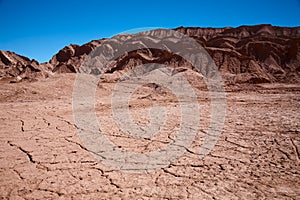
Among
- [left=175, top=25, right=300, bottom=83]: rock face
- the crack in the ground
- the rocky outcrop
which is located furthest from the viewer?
the rocky outcrop

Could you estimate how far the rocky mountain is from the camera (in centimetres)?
2317

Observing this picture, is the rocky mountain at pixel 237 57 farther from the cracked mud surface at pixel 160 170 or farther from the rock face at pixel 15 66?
the cracked mud surface at pixel 160 170

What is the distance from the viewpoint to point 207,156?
2.40 m

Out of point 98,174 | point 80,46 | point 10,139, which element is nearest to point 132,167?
point 98,174

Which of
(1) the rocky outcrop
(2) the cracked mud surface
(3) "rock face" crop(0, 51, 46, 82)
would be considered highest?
(1) the rocky outcrop

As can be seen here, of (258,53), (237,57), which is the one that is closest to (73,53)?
(237,57)

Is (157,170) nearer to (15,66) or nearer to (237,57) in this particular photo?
(237,57)

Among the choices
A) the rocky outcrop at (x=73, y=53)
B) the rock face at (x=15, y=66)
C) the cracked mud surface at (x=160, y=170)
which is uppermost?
the rocky outcrop at (x=73, y=53)

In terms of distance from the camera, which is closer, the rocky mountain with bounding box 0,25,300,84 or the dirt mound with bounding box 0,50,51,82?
the rocky mountain with bounding box 0,25,300,84

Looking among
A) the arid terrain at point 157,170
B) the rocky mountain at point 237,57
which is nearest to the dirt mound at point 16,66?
the rocky mountain at point 237,57

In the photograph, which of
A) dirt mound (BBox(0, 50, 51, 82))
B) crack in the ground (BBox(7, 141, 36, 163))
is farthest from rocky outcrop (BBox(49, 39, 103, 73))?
crack in the ground (BBox(7, 141, 36, 163))

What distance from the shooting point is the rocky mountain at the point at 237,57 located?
2317 centimetres

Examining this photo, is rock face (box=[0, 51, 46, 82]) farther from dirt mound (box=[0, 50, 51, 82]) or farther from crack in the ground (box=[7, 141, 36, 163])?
crack in the ground (box=[7, 141, 36, 163])

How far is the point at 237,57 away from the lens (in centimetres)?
2572
